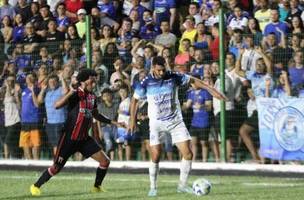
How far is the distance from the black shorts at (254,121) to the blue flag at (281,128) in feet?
0.21

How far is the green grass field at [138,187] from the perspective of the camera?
14.4 metres

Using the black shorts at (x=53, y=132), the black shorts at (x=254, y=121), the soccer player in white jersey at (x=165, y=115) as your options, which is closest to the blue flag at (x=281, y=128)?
the black shorts at (x=254, y=121)

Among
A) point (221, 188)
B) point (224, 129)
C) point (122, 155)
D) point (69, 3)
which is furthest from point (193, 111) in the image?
point (69, 3)

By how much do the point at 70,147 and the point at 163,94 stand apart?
1785 mm

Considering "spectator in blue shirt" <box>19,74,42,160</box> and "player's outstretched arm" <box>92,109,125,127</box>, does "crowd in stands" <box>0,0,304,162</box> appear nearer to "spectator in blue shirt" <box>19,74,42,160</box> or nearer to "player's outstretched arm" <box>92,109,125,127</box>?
"spectator in blue shirt" <box>19,74,42,160</box>

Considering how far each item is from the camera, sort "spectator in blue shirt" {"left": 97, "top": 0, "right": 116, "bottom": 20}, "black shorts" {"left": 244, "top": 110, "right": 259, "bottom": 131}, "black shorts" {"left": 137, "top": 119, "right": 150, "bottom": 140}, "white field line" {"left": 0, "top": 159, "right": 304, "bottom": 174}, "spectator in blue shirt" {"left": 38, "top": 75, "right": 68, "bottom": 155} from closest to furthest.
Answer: "white field line" {"left": 0, "top": 159, "right": 304, "bottom": 174} < "black shorts" {"left": 244, "top": 110, "right": 259, "bottom": 131} < "black shorts" {"left": 137, "top": 119, "right": 150, "bottom": 140} < "spectator in blue shirt" {"left": 38, "top": 75, "right": 68, "bottom": 155} < "spectator in blue shirt" {"left": 97, "top": 0, "right": 116, "bottom": 20}

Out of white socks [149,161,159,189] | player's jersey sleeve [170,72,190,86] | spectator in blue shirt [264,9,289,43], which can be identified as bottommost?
white socks [149,161,159,189]

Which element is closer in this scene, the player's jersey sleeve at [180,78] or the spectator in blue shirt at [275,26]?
the player's jersey sleeve at [180,78]

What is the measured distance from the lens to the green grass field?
1438cm

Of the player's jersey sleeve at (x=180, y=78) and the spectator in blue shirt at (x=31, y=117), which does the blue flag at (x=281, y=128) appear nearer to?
the player's jersey sleeve at (x=180, y=78)

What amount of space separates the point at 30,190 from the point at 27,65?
7012 mm

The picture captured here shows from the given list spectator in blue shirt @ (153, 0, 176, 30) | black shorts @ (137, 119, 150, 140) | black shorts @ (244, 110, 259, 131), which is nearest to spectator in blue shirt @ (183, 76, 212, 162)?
black shorts @ (244, 110, 259, 131)

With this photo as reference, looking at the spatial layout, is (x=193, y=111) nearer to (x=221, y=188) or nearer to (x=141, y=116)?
(x=141, y=116)

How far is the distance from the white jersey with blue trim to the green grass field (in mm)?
1206
